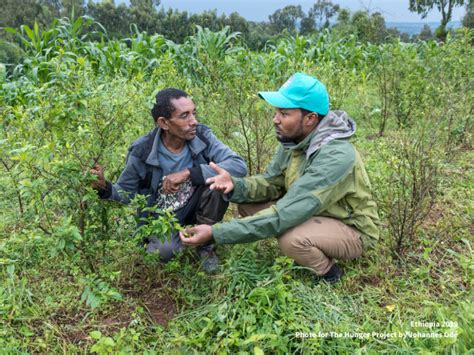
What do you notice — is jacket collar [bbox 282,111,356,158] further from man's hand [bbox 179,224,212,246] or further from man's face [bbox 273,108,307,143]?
man's hand [bbox 179,224,212,246]

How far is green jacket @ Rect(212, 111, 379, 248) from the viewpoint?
7.56 feet

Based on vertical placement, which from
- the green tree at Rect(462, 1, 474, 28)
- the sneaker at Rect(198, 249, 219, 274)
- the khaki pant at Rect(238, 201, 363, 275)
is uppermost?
the green tree at Rect(462, 1, 474, 28)

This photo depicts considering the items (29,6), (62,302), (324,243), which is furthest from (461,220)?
(29,6)

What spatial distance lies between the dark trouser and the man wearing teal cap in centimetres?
13

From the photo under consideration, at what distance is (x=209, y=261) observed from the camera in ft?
9.05

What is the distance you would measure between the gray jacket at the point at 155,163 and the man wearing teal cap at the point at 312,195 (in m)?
0.11

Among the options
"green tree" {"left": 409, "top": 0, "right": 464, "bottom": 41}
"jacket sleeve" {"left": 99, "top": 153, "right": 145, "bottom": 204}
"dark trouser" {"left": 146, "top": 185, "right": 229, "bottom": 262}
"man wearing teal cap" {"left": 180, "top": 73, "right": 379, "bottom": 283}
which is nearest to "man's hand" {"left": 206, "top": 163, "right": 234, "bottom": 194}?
"man wearing teal cap" {"left": 180, "top": 73, "right": 379, "bottom": 283}

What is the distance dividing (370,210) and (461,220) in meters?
1.08

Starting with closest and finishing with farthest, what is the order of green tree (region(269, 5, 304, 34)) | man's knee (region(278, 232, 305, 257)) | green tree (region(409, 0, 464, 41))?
man's knee (region(278, 232, 305, 257)), green tree (region(409, 0, 464, 41)), green tree (region(269, 5, 304, 34))

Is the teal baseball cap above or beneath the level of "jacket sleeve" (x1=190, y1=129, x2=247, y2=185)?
above

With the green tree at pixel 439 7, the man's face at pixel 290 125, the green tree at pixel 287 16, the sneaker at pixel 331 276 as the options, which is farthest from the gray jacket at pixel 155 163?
the green tree at pixel 287 16

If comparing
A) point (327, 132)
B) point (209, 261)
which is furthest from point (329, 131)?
point (209, 261)

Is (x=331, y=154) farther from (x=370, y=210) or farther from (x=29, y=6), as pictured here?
(x=29, y=6)

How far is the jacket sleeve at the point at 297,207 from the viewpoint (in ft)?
7.54
